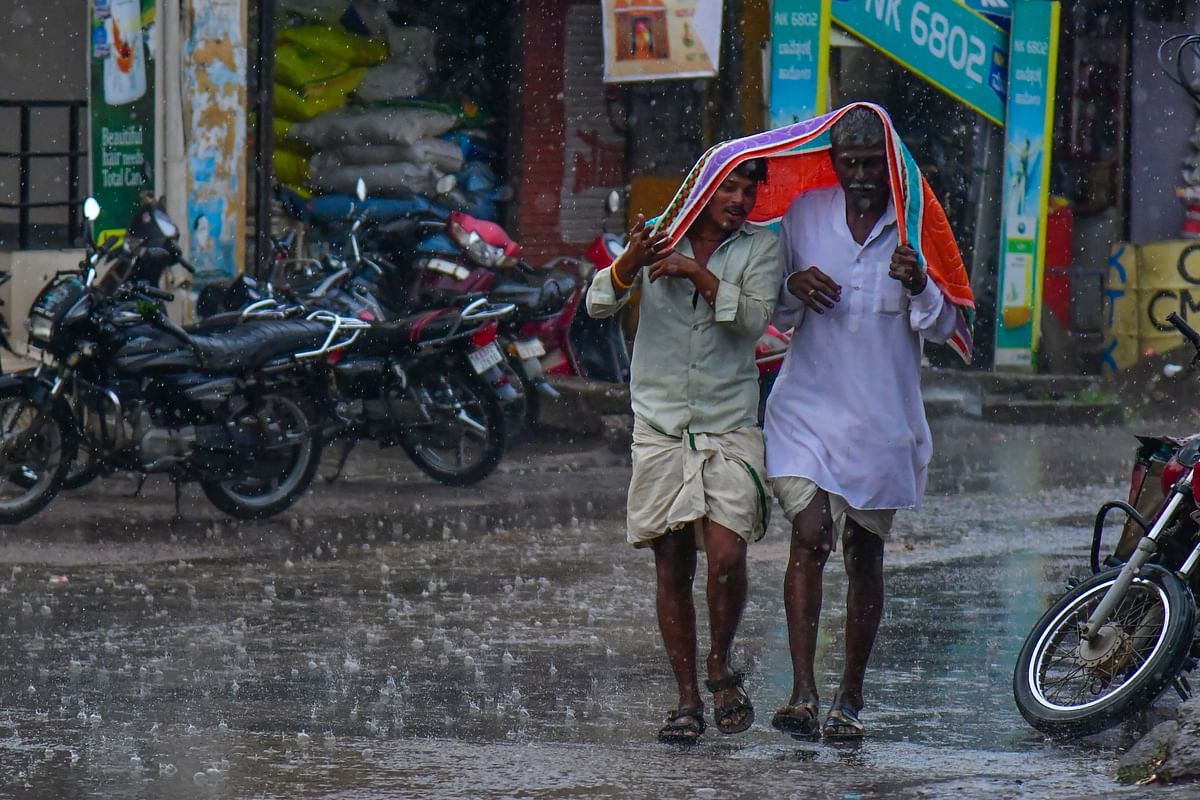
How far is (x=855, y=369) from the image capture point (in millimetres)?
5355

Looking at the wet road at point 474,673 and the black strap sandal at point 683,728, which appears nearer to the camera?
the wet road at point 474,673

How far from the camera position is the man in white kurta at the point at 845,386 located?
17.4ft

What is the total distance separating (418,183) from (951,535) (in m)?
5.97

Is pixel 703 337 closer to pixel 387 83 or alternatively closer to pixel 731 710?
pixel 731 710

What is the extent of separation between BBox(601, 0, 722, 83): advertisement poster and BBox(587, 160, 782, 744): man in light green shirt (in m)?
8.38

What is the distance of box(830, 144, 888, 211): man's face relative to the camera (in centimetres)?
529

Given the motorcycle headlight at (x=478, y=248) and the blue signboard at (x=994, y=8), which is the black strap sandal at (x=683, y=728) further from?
the blue signboard at (x=994, y=8)

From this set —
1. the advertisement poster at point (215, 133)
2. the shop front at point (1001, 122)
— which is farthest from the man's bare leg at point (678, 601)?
the shop front at point (1001, 122)

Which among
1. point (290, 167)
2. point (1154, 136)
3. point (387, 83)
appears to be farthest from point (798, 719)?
point (1154, 136)

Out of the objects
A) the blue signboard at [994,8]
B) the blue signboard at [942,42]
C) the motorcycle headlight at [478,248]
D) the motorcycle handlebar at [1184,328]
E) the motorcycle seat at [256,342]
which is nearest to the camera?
the motorcycle handlebar at [1184,328]

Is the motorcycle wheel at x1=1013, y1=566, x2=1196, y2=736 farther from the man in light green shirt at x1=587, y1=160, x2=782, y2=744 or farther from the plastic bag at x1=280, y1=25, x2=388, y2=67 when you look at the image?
the plastic bag at x1=280, y1=25, x2=388, y2=67

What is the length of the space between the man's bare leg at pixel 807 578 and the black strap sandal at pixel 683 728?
25 cm

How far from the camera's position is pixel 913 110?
15.7m

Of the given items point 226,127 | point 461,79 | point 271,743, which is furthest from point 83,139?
Result: point 271,743
